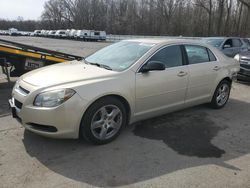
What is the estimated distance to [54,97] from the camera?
3.74 m

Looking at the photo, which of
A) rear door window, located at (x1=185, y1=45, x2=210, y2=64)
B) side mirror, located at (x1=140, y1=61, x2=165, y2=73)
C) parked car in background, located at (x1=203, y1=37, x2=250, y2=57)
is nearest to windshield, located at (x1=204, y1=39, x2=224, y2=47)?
parked car in background, located at (x1=203, y1=37, x2=250, y2=57)

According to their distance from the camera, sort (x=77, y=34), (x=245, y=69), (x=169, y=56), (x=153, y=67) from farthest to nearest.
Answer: (x=77, y=34) → (x=245, y=69) → (x=169, y=56) → (x=153, y=67)

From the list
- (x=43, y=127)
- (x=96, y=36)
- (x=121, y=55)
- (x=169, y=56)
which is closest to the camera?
(x=43, y=127)

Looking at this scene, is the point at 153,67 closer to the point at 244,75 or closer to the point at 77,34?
the point at 244,75

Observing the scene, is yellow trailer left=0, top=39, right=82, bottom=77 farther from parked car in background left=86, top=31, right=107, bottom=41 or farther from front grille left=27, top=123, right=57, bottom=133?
parked car in background left=86, top=31, right=107, bottom=41

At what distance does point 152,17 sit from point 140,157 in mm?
64570

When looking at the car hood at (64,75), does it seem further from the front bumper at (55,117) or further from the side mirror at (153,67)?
the side mirror at (153,67)

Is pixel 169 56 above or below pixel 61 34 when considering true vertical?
above

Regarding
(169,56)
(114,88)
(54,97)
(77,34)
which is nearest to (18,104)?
(54,97)

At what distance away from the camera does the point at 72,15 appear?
98188mm

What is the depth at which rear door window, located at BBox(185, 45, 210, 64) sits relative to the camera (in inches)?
211

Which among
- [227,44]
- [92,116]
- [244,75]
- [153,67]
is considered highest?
[153,67]

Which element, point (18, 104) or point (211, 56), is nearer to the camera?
point (18, 104)

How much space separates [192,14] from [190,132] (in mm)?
54277
